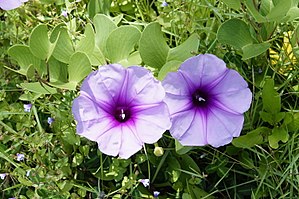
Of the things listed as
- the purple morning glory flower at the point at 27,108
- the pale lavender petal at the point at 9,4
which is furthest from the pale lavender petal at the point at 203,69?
the purple morning glory flower at the point at 27,108

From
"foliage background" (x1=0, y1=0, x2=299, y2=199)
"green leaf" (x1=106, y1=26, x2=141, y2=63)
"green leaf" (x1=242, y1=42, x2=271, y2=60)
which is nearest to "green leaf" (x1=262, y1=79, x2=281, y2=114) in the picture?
"foliage background" (x1=0, y1=0, x2=299, y2=199)

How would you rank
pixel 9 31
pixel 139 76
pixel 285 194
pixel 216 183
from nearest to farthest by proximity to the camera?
pixel 139 76 → pixel 285 194 → pixel 216 183 → pixel 9 31

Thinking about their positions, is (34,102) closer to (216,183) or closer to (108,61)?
(108,61)

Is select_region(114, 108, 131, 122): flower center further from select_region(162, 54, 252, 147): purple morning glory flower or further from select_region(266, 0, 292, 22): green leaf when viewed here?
select_region(266, 0, 292, 22): green leaf

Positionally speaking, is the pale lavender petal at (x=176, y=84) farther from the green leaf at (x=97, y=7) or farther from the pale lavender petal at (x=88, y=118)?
the green leaf at (x=97, y=7)

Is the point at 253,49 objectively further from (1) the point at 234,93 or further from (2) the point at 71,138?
(2) the point at 71,138

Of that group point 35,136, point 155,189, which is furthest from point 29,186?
point 155,189

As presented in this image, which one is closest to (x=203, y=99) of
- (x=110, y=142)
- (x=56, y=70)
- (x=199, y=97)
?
(x=199, y=97)

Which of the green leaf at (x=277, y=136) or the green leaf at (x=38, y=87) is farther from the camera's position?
the green leaf at (x=277, y=136)
